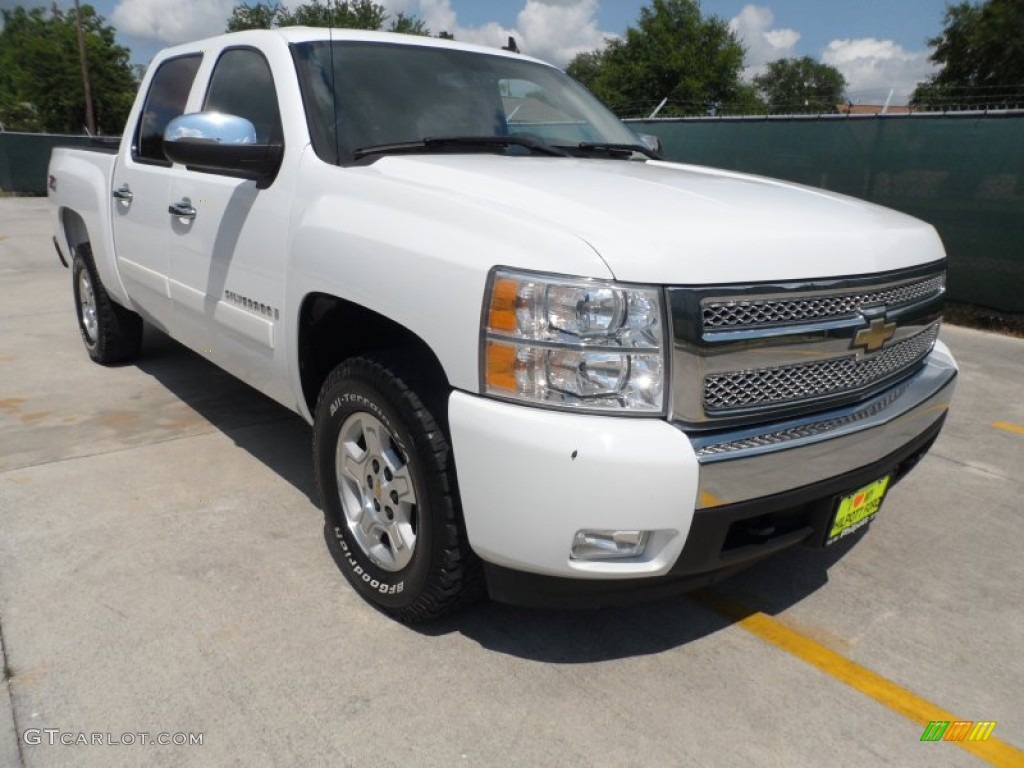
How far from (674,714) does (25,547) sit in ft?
8.07

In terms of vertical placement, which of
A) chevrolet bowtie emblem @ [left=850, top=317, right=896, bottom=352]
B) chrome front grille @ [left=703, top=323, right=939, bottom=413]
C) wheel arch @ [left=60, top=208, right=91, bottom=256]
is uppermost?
chevrolet bowtie emblem @ [left=850, top=317, right=896, bottom=352]

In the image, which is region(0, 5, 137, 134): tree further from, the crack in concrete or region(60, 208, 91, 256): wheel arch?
the crack in concrete

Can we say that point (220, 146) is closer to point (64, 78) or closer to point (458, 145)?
point (458, 145)

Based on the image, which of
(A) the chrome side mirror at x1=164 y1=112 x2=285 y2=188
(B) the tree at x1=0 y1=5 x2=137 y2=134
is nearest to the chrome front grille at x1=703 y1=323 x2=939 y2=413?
(A) the chrome side mirror at x1=164 y1=112 x2=285 y2=188

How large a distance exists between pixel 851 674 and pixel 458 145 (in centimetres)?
225

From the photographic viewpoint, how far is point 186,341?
4.06 metres

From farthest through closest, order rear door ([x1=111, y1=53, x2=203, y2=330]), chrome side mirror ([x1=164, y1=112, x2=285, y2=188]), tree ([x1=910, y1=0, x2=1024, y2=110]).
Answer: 1. tree ([x1=910, y1=0, x2=1024, y2=110])
2. rear door ([x1=111, y1=53, x2=203, y2=330])
3. chrome side mirror ([x1=164, y1=112, x2=285, y2=188])

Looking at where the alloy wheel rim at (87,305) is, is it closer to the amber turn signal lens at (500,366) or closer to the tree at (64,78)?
the amber turn signal lens at (500,366)

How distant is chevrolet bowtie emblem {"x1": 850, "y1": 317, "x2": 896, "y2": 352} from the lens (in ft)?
7.91

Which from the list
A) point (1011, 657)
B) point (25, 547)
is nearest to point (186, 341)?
point (25, 547)

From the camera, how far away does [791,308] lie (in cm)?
224

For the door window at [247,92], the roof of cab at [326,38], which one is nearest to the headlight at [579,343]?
the door window at [247,92]

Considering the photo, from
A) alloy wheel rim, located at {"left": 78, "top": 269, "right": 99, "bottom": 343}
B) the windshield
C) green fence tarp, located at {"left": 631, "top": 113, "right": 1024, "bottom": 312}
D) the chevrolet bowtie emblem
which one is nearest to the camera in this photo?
the chevrolet bowtie emblem

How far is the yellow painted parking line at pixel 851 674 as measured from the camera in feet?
7.45
